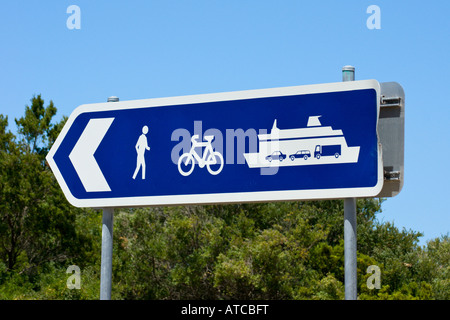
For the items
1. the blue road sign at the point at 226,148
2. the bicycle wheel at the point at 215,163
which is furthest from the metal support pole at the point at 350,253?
the bicycle wheel at the point at 215,163

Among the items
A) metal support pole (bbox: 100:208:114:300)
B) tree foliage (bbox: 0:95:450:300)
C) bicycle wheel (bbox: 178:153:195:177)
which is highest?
Result: bicycle wheel (bbox: 178:153:195:177)

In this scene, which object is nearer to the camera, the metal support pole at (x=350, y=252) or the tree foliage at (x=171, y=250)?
the metal support pole at (x=350, y=252)

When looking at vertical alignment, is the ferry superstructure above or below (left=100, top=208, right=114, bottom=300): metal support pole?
above

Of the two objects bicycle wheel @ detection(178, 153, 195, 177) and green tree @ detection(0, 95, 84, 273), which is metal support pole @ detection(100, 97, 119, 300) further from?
green tree @ detection(0, 95, 84, 273)

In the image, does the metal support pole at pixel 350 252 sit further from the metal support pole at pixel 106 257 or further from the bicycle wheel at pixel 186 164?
the metal support pole at pixel 106 257

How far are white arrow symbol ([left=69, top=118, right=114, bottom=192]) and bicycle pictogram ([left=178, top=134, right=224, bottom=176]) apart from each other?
84cm

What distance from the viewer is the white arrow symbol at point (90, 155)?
239 inches

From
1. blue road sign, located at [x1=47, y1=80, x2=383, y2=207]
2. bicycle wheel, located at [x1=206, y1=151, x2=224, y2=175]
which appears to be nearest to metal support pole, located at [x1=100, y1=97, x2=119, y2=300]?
blue road sign, located at [x1=47, y1=80, x2=383, y2=207]

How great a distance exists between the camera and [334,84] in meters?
5.24

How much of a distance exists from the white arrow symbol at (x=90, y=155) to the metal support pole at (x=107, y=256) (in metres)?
0.25

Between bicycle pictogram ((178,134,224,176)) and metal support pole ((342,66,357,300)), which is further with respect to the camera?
bicycle pictogram ((178,134,224,176))

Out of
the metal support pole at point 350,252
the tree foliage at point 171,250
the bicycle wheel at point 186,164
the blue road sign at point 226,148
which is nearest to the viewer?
the metal support pole at point 350,252

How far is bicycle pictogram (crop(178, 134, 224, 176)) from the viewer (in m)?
5.59

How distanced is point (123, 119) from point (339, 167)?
2096 millimetres
